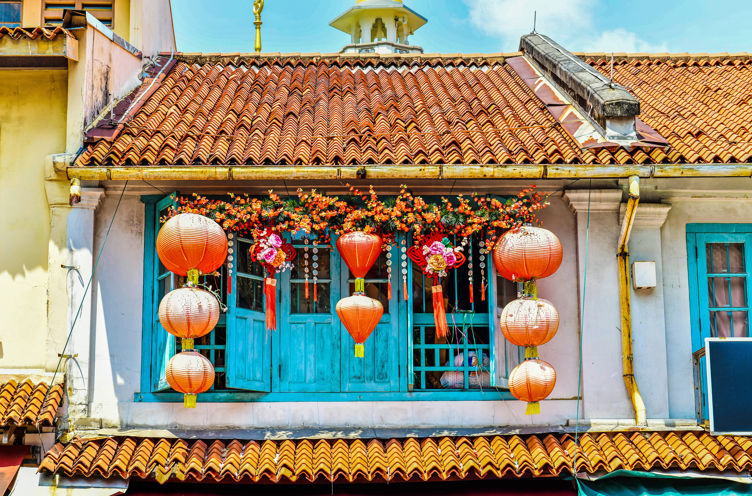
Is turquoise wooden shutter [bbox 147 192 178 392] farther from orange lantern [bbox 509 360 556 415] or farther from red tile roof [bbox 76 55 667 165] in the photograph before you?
orange lantern [bbox 509 360 556 415]

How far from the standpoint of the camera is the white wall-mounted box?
7930 millimetres

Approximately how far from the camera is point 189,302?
23.6ft

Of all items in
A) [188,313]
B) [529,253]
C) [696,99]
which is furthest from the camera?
[696,99]

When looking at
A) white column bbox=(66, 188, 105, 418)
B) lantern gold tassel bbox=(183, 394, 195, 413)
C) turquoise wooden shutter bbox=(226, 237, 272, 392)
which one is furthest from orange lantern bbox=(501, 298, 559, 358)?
white column bbox=(66, 188, 105, 418)

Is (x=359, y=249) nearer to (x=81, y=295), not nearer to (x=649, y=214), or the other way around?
(x=81, y=295)

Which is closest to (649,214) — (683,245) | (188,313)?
(683,245)

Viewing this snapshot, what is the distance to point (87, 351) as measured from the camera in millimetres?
7793

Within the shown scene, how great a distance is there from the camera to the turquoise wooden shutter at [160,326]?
780cm

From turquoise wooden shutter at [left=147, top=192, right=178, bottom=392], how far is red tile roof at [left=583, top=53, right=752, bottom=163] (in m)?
5.16

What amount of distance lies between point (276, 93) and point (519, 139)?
11.0 feet

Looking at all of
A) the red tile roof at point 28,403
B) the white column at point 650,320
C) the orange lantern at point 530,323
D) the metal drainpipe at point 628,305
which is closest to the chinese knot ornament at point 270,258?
the red tile roof at point 28,403

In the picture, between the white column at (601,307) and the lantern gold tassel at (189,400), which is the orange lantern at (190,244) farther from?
the white column at (601,307)

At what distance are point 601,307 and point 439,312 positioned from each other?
1.73 m

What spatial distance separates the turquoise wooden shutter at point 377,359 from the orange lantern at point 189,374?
4.76 feet
